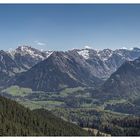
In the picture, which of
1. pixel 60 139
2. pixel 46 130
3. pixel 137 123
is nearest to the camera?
pixel 60 139

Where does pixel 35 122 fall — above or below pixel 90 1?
below

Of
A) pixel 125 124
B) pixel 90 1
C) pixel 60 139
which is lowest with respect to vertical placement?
pixel 125 124

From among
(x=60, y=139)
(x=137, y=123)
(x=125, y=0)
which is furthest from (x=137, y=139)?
(x=137, y=123)

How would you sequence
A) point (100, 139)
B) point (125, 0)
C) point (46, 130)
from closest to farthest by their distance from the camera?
point (100, 139) → point (125, 0) → point (46, 130)

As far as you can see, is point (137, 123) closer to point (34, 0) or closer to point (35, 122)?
point (35, 122)

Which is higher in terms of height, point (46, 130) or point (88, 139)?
point (88, 139)

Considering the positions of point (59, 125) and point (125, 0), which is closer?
point (125, 0)

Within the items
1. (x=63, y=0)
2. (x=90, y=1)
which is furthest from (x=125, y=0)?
(x=63, y=0)

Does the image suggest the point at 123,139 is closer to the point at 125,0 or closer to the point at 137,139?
the point at 137,139

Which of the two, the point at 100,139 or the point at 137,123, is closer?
the point at 100,139
